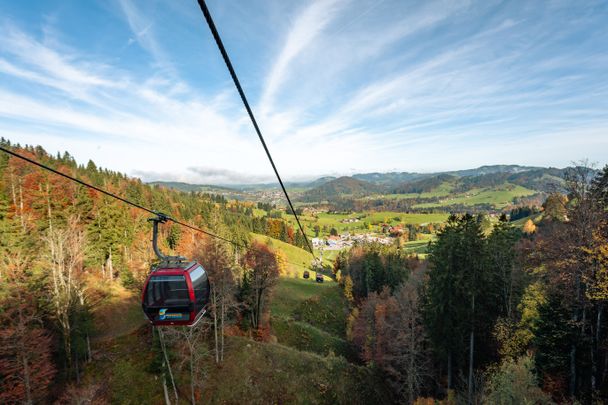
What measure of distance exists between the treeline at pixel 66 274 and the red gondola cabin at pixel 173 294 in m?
13.8

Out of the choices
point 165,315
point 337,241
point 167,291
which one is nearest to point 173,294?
point 167,291

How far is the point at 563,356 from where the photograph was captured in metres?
19.2

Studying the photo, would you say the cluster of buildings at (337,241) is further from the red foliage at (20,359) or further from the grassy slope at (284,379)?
the red foliage at (20,359)

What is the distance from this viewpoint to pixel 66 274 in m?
27.0

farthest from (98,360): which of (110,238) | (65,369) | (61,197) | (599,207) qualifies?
(599,207)

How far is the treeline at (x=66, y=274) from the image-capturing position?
20.6 metres

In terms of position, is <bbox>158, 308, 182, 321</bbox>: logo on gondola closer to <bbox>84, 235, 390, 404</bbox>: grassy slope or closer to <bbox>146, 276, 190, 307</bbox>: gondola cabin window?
<bbox>146, 276, 190, 307</bbox>: gondola cabin window

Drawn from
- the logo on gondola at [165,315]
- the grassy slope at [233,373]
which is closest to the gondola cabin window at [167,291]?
the logo on gondola at [165,315]

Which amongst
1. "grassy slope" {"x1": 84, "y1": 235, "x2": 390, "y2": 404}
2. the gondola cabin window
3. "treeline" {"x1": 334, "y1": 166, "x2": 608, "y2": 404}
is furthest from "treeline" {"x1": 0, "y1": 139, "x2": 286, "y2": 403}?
"treeline" {"x1": 334, "y1": 166, "x2": 608, "y2": 404}

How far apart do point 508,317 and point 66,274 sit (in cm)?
4382

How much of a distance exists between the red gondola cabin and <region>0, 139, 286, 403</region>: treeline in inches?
542

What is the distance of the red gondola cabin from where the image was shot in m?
10.9

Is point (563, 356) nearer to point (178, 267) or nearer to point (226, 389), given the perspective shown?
point (178, 267)

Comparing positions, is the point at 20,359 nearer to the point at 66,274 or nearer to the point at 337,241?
the point at 66,274
